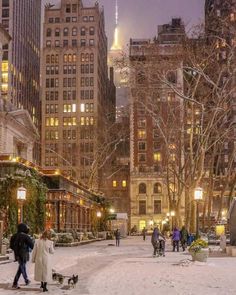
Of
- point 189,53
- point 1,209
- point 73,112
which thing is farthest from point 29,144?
point 73,112

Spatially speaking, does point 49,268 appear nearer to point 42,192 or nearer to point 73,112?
point 42,192

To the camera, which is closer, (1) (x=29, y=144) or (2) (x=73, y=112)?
(1) (x=29, y=144)

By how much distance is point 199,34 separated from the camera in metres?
36.5

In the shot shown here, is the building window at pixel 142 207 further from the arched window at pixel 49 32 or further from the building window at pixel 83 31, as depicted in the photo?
the arched window at pixel 49 32

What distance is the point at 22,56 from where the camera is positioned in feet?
536

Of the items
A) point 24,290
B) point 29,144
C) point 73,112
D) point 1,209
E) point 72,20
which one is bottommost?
point 24,290

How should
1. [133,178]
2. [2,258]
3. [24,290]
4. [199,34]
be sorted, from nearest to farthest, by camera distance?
1. [24,290]
2. [2,258]
3. [199,34]
4. [133,178]

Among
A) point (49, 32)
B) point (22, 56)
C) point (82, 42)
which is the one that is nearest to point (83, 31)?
point (82, 42)

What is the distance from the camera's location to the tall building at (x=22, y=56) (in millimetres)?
151000

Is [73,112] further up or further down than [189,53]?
further up

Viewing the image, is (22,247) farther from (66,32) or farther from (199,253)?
(66,32)

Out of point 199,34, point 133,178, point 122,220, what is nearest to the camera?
point 199,34

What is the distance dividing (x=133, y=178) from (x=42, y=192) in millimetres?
74845

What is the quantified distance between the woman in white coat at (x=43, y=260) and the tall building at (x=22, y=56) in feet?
417
